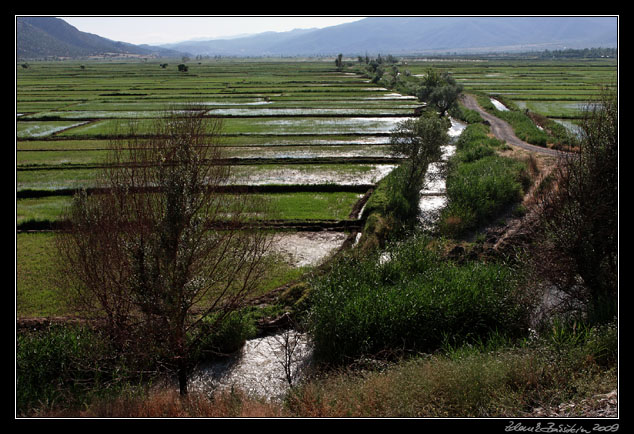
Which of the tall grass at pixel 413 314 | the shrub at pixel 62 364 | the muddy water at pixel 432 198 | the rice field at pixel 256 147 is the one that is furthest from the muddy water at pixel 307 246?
the shrub at pixel 62 364

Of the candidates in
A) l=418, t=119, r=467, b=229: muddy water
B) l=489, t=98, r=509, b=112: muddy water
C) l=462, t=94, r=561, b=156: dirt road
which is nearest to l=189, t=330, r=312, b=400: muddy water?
l=418, t=119, r=467, b=229: muddy water


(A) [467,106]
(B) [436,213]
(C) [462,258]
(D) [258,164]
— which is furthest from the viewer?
(A) [467,106]

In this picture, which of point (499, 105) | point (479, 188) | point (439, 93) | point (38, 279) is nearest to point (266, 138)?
point (479, 188)

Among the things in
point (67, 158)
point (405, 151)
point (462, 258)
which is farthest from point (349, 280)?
point (67, 158)

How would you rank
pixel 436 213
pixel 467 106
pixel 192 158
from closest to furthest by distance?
pixel 192 158 → pixel 436 213 → pixel 467 106

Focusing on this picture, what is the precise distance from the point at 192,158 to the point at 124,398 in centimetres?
600

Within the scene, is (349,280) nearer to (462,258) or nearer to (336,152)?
(462,258)

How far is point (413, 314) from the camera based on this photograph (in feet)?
44.9

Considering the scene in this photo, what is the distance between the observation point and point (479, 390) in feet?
32.8

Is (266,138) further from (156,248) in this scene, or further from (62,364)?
(156,248)

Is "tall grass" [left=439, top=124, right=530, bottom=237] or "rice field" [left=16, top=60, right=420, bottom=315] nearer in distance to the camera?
"rice field" [left=16, top=60, right=420, bottom=315]

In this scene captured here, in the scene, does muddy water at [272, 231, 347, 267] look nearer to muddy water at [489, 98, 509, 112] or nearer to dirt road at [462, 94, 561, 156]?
dirt road at [462, 94, 561, 156]

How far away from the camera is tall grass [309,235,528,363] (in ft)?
44.6

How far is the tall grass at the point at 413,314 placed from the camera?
1359 centimetres
